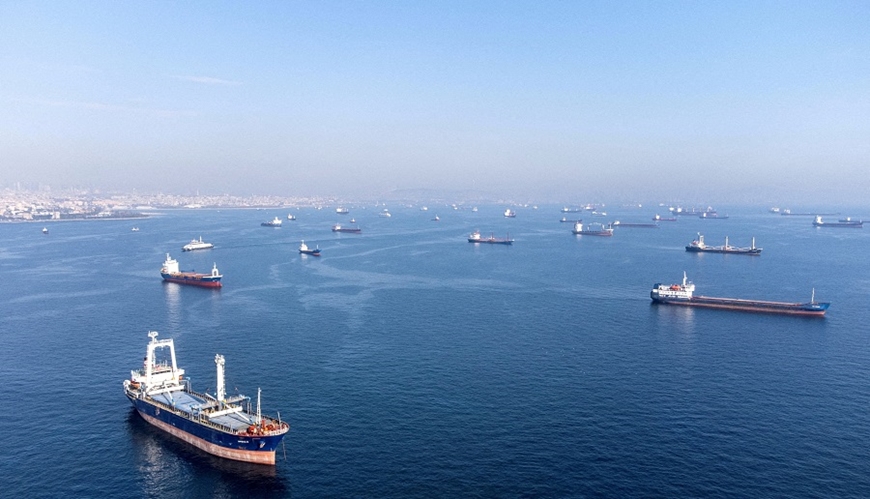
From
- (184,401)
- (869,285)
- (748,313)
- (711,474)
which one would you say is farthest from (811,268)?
(184,401)

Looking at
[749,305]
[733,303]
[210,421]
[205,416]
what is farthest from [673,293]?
[205,416]

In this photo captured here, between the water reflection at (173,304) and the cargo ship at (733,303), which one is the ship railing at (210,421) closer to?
the water reflection at (173,304)

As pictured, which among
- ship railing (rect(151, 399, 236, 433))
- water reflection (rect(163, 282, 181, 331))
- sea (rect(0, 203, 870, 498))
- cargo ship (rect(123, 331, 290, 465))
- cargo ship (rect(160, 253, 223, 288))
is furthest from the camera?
cargo ship (rect(160, 253, 223, 288))

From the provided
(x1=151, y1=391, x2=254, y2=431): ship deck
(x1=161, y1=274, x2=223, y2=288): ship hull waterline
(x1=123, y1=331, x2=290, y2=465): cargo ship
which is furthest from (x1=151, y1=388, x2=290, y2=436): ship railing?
(x1=161, y1=274, x2=223, y2=288): ship hull waterline

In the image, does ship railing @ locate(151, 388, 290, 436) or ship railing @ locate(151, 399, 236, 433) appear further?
ship railing @ locate(151, 399, 236, 433)

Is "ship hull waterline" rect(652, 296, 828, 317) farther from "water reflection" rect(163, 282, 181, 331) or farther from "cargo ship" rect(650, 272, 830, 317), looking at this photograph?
"water reflection" rect(163, 282, 181, 331)

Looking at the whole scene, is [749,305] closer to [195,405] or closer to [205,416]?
[205,416]

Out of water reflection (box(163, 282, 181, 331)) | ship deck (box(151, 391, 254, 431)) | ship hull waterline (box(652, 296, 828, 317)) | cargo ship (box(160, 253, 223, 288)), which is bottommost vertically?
ship deck (box(151, 391, 254, 431))
